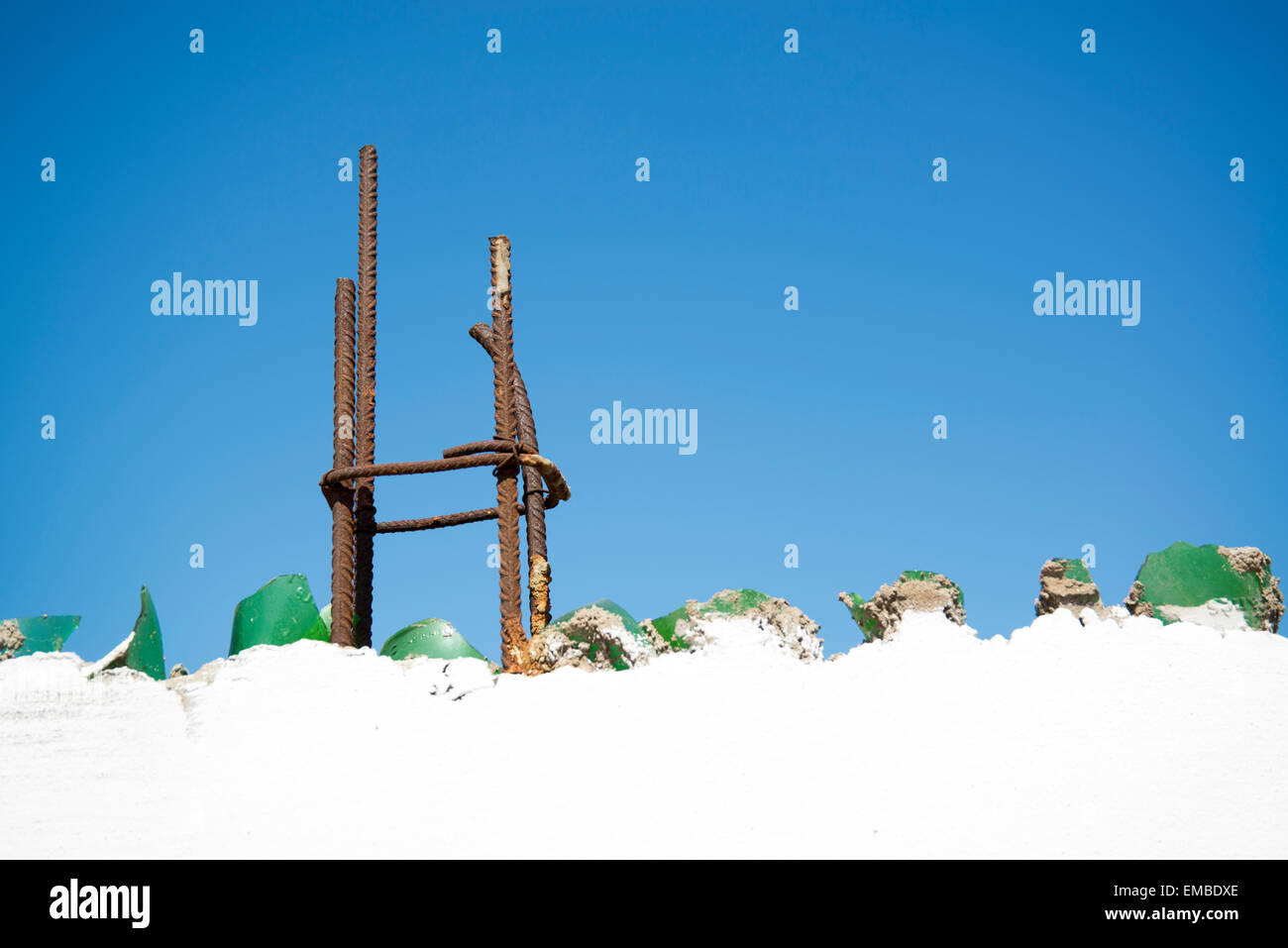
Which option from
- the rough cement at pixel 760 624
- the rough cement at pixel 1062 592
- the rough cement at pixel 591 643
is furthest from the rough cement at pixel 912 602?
the rough cement at pixel 591 643

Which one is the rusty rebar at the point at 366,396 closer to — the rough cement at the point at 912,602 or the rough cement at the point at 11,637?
the rough cement at the point at 11,637

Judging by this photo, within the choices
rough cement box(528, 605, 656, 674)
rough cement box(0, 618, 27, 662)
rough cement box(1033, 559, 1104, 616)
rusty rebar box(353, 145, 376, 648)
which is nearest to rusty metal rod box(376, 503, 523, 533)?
rusty rebar box(353, 145, 376, 648)

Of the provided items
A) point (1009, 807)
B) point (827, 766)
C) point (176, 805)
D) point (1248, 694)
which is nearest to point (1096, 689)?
point (1248, 694)

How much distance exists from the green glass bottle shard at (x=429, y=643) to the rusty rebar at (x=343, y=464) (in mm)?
432

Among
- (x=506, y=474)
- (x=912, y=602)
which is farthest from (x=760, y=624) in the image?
(x=506, y=474)

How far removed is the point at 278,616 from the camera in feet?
26.0

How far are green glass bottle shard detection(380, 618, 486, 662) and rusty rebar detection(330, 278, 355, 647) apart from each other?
1.42 feet

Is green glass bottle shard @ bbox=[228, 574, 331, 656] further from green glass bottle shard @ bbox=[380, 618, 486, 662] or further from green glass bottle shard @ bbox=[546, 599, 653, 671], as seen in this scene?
green glass bottle shard @ bbox=[546, 599, 653, 671]

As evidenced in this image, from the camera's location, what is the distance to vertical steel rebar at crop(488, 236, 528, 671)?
7168mm

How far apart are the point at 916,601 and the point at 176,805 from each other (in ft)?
15.7

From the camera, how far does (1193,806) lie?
17.3ft

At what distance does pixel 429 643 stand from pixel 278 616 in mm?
1201

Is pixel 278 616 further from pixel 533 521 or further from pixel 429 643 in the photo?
pixel 533 521
